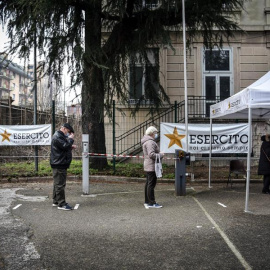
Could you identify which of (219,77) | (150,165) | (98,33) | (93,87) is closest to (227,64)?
(219,77)

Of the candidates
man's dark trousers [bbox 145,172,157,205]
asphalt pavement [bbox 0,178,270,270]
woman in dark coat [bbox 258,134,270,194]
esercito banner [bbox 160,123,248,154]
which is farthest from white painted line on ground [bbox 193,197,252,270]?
esercito banner [bbox 160,123,248,154]

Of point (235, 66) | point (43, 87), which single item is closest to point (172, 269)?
point (235, 66)

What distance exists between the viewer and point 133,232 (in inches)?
233

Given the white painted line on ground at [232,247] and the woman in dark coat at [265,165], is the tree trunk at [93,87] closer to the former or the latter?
the woman in dark coat at [265,165]

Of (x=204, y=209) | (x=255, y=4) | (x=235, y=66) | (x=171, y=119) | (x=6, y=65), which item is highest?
(x=255, y=4)

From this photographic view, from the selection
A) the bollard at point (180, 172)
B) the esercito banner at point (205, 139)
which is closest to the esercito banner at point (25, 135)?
the esercito banner at point (205, 139)

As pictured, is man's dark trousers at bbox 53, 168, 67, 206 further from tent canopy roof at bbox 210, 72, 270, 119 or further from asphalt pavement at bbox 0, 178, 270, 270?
tent canopy roof at bbox 210, 72, 270, 119

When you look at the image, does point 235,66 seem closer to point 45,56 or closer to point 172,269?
point 45,56

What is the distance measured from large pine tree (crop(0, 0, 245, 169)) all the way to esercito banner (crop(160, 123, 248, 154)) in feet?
6.51

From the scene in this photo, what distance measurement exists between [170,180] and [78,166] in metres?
4.04

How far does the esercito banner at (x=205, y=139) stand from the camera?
37.3 feet

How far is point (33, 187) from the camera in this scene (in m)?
10.9

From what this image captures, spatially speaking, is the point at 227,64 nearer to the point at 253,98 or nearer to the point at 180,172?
the point at 180,172

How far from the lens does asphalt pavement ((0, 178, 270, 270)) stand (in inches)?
179
